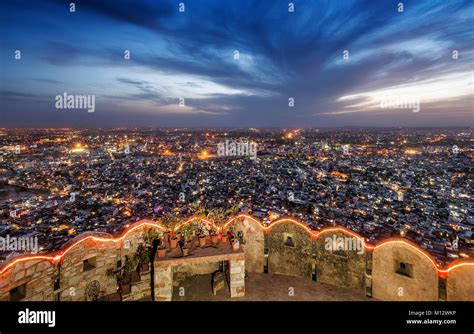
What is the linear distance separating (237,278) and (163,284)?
1.43 meters

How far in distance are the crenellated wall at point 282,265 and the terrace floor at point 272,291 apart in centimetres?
18

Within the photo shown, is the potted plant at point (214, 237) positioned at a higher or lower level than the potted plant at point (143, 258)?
higher

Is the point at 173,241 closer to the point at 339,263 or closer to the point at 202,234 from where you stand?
the point at 202,234

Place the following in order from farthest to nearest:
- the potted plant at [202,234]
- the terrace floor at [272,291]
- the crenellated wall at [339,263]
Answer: the crenellated wall at [339,263] → the potted plant at [202,234] → the terrace floor at [272,291]

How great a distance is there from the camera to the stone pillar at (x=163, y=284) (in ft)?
14.4

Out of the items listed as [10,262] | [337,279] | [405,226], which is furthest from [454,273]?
[405,226]

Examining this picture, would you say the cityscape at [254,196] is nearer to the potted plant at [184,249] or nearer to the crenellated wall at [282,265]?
the crenellated wall at [282,265]

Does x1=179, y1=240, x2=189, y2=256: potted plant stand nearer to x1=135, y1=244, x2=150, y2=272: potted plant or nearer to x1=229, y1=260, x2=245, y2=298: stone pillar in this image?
x1=229, y1=260, x2=245, y2=298: stone pillar

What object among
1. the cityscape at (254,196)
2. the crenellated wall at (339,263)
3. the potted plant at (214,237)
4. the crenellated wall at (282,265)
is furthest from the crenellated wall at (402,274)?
the potted plant at (214,237)

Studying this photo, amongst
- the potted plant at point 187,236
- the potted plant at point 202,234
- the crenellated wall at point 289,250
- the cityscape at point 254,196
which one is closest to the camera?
the potted plant at point 187,236

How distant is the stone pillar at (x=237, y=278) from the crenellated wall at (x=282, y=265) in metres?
1.07

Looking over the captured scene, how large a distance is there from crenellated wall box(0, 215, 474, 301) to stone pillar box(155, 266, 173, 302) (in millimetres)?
538

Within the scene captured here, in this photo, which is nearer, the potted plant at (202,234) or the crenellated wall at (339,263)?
the potted plant at (202,234)

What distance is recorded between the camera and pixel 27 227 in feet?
61.5
